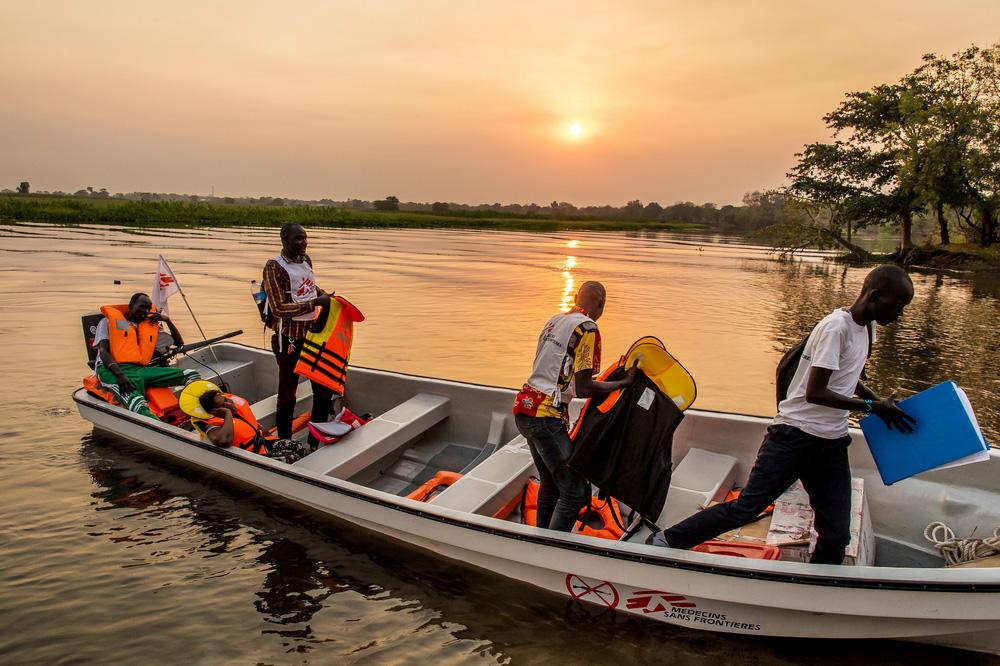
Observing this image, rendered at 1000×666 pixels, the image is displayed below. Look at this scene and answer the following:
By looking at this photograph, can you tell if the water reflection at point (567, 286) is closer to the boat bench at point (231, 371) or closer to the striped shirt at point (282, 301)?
the boat bench at point (231, 371)

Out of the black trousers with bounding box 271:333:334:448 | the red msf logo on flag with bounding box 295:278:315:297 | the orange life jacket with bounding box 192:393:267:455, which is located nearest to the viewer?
the orange life jacket with bounding box 192:393:267:455

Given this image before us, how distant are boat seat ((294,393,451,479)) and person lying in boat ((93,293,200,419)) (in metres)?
1.98

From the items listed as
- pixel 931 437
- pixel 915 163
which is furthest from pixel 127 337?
pixel 915 163

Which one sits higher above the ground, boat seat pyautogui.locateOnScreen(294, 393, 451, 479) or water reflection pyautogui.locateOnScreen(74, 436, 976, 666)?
boat seat pyautogui.locateOnScreen(294, 393, 451, 479)

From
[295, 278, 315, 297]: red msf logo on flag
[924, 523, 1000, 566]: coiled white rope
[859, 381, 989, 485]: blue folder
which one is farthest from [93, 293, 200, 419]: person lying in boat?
[924, 523, 1000, 566]: coiled white rope

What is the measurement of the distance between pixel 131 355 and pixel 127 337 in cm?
19

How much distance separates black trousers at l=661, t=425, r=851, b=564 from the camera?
337cm

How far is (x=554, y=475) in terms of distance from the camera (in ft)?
13.2

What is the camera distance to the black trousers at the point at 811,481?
337cm

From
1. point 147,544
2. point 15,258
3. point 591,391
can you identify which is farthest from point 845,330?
point 15,258

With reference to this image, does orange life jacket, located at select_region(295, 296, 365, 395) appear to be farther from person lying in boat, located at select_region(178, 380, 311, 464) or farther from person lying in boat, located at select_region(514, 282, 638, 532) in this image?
person lying in boat, located at select_region(514, 282, 638, 532)

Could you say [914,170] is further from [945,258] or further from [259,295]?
[259,295]

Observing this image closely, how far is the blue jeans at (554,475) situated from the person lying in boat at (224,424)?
2446 millimetres

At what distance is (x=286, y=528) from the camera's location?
5.20 metres
